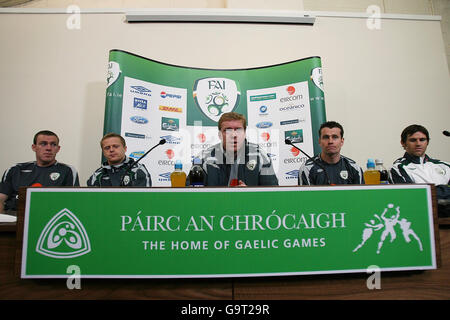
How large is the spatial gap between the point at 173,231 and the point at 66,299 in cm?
38

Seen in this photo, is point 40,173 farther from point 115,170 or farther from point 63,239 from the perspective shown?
point 63,239

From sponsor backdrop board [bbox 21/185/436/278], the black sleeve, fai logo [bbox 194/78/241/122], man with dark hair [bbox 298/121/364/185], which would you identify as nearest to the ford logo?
fai logo [bbox 194/78/241/122]

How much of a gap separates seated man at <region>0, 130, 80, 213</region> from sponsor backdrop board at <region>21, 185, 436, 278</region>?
171 cm

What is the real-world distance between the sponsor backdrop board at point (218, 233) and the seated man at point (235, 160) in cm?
86

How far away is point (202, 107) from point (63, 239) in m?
2.34

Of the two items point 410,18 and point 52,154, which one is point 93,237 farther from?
point 410,18

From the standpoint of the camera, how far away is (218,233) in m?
0.95

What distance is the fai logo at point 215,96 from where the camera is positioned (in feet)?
10.3

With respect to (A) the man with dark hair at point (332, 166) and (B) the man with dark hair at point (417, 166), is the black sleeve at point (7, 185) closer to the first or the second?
(A) the man with dark hair at point (332, 166)

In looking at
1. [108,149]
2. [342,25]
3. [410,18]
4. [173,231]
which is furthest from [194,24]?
[173,231]

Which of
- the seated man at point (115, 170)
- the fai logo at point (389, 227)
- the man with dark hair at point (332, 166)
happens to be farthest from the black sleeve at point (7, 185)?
the fai logo at point (389, 227)

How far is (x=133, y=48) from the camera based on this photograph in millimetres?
3432

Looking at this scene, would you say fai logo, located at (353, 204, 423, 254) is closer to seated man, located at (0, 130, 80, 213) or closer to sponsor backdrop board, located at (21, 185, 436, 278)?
sponsor backdrop board, located at (21, 185, 436, 278)

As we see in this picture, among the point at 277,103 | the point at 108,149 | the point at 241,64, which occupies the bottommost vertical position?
the point at 108,149
